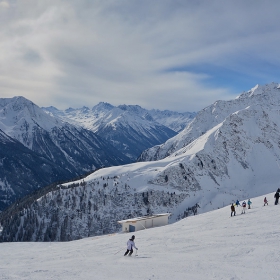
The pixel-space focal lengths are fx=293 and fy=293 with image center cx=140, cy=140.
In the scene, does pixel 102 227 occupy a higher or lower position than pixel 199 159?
lower

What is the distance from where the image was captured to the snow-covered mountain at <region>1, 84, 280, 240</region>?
109 meters

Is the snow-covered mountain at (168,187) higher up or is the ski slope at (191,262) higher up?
the snow-covered mountain at (168,187)

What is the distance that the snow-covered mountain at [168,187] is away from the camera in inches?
4299

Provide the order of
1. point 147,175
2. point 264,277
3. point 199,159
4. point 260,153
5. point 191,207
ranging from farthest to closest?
point 260,153
point 199,159
point 147,175
point 191,207
point 264,277

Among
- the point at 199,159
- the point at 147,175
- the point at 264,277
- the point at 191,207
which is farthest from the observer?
the point at 199,159

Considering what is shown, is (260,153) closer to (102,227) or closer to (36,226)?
(102,227)

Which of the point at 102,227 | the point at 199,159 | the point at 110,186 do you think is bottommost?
the point at 102,227

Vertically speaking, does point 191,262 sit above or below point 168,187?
below

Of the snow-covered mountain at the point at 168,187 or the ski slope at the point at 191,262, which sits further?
the snow-covered mountain at the point at 168,187

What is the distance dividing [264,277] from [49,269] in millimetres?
15303

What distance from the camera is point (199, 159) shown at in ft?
501

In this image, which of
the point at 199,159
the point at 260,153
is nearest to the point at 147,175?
the point at 199,159

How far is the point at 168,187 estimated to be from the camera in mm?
132000

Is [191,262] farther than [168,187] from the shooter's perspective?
No
